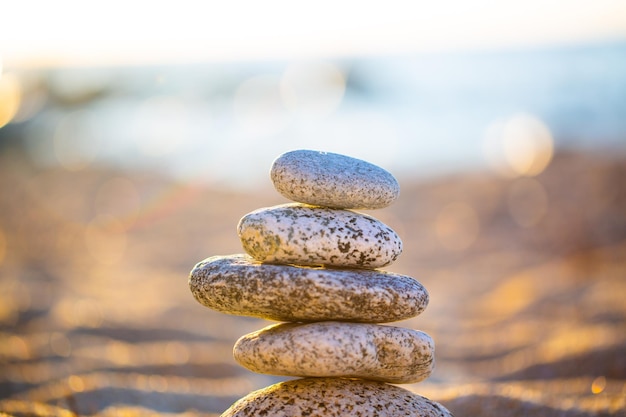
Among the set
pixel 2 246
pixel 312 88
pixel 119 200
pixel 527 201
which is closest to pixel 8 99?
pixel 119 200

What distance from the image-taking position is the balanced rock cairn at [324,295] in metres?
3.47

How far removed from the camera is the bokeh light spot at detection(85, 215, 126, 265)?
16305 millimetres

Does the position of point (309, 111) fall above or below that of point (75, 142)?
above

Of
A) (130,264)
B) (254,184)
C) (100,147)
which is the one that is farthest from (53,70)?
(130,264)

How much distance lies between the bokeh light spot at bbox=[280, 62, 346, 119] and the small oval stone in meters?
34.6

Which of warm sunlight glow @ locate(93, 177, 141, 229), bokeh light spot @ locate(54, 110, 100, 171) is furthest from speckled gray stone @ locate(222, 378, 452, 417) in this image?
bokeh light spot @ locate(54, 110, 100, 171)

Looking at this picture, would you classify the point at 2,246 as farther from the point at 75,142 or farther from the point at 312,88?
the point at 312,88

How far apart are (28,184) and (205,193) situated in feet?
18.4

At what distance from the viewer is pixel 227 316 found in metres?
10.6

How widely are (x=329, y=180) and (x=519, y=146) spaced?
1198 inches

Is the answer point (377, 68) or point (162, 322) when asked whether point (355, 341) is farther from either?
point (377, 68)

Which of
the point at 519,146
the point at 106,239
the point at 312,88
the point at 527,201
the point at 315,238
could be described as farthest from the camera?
the point at 312,88

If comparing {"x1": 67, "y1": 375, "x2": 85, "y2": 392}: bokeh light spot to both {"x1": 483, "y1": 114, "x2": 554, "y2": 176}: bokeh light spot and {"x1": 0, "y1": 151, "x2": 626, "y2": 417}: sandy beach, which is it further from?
{"x1": 483, "y1": 114, "x2": 554, "y2": 176}: bokeh light spot

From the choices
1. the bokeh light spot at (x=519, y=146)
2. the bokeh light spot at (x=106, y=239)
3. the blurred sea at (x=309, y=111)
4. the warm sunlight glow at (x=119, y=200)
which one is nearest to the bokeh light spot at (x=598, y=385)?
the bokeh light spot at (x=106, y=239)
